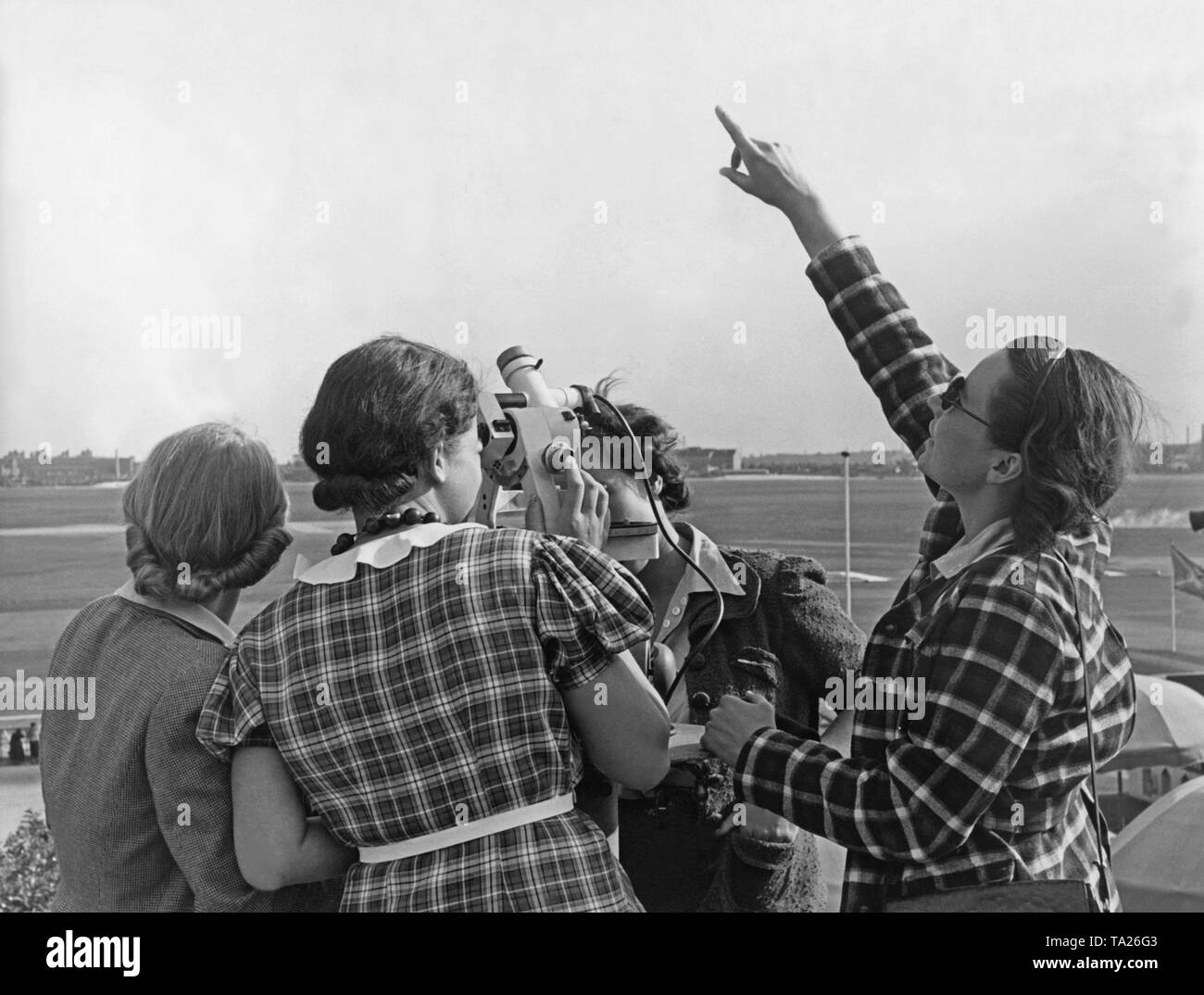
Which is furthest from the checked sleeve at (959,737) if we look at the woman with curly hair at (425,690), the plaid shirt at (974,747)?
the woman with curly hair at (425,690)

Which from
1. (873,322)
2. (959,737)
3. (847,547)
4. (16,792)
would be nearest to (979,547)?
(959,737)

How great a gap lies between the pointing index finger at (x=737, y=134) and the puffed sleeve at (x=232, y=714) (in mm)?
1247

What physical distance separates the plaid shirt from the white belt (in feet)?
0.94

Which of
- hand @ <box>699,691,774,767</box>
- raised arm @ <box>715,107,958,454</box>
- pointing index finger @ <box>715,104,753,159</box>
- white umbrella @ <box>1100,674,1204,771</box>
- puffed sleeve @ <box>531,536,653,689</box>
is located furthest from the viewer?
white umbrella @ <box>1100,674,1204,771</box>

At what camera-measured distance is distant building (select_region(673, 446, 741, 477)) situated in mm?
3020

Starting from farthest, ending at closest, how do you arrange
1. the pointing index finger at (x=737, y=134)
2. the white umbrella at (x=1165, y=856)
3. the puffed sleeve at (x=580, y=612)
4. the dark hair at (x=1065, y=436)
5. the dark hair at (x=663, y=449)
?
the white umbrella at (x=1165, y=856) → the dark hair at (x=663, y=449) → the pointing index finger at (x=737, y=134) → the dark hair at (x=1065, y=436) → the puffed sleeve at (x=580, y=612)

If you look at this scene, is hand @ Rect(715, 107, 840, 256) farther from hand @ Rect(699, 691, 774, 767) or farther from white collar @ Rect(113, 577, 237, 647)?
white collar @ Rect(113, 577, 237, 647)

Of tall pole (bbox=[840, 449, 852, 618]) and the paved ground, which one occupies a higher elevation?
tall pole (bbox=[840, 449, 852, 618])

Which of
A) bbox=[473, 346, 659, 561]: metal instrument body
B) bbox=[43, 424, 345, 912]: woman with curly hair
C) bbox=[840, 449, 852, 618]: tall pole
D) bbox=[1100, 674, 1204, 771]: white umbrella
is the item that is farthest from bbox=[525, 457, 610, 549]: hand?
bbox=[1100, 674, 1204, 771]: white umbrella

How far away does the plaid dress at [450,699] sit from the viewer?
1495mm

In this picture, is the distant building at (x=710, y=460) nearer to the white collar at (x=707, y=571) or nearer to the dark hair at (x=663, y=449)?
the dark hair at (x=663, y=449)

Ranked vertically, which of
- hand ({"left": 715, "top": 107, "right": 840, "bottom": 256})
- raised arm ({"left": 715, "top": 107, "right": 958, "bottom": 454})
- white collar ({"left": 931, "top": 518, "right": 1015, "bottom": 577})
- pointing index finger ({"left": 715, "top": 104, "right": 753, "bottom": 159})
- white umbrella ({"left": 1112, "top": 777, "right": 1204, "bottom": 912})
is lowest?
white umbrella ({"left": 1112, "top": 777, "right": 1204, "bottom": 912})
